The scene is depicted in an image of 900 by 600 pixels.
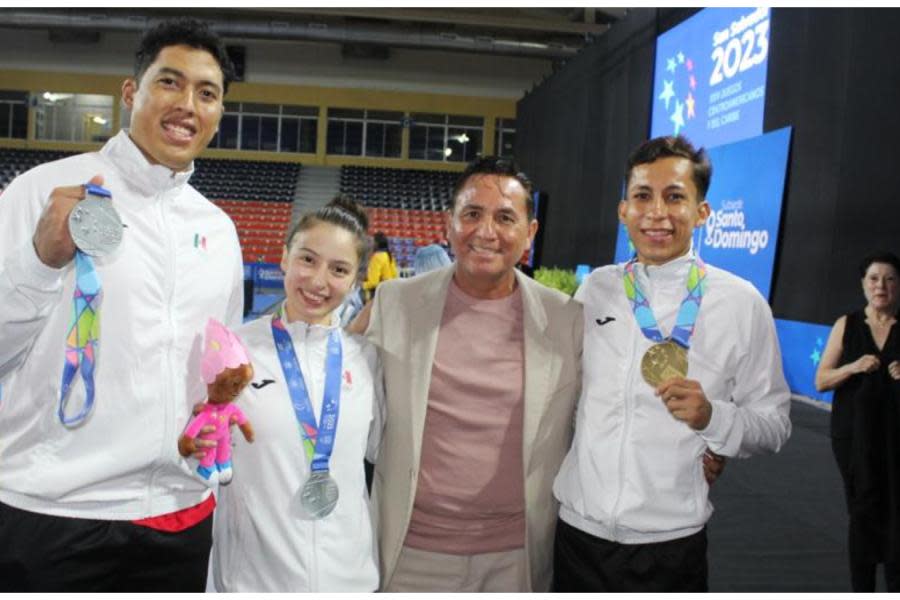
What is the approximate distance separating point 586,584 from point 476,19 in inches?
794

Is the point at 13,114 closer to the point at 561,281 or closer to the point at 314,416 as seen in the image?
the point at 561,281

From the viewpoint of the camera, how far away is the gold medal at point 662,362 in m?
1.78

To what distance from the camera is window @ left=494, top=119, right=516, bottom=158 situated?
24.3 metres

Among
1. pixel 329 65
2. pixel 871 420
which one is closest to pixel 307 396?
pixel 871 420

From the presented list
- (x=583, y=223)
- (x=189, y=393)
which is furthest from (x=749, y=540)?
(x=583, y=223)

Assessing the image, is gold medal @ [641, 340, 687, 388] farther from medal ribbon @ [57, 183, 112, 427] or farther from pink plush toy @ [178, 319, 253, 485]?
medal ribbon @ [57, 183, 112, 427]

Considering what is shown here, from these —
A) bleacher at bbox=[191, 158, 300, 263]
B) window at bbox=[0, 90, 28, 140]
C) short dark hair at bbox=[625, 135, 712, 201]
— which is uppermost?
window at bbox=[0, 90, 28, 140]

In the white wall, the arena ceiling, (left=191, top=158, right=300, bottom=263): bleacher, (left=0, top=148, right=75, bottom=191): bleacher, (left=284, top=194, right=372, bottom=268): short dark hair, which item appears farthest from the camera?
the white wall

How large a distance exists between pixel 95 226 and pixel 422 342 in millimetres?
782

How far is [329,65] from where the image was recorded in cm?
2389

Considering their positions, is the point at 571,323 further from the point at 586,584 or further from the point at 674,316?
the point at 586,584

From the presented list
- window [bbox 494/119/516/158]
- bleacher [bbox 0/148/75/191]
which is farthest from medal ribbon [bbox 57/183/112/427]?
window [bbox 494/119/516/158]

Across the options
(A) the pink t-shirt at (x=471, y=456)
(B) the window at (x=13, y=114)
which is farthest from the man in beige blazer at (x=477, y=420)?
(B) the window at (x=13, y=114)

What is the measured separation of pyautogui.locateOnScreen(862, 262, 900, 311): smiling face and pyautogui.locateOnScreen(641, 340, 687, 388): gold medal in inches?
83.9
